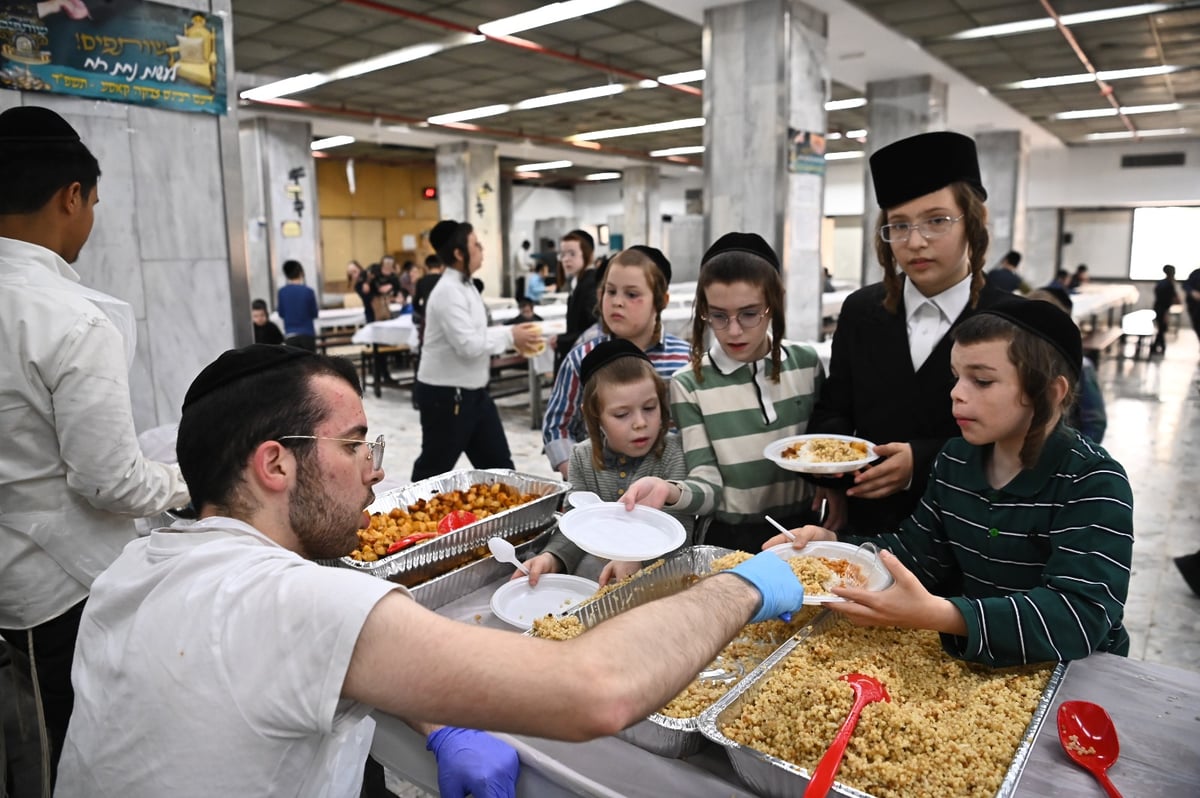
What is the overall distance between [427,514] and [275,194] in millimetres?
11774

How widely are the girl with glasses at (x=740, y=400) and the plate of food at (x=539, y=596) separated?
36cm

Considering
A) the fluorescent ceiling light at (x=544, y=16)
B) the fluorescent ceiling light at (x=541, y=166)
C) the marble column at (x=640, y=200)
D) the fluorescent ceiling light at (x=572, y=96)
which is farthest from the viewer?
the marble column at (x=640, y=200)

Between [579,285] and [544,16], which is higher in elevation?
[544,16]

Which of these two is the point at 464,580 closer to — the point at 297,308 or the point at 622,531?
the point at 622,531

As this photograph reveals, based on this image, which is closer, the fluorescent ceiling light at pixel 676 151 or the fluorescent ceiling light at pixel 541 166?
the fluorescent ceiling light at pixel 676 151

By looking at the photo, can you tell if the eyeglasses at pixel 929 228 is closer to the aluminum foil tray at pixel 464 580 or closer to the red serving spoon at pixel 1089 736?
the red serving spoon at pixel 1089 736

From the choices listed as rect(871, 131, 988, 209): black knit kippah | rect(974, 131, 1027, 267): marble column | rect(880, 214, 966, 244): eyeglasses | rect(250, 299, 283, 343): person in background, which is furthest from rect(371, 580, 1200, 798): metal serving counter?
rect(974, 131, 1027, 267): marble column

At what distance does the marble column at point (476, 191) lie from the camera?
15.0 meters

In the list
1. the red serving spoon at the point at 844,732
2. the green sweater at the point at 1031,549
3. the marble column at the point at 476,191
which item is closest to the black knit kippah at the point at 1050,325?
the green sweater at the point at 1031,549

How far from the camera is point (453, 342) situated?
13.6 feet

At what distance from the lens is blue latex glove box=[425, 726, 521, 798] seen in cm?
125

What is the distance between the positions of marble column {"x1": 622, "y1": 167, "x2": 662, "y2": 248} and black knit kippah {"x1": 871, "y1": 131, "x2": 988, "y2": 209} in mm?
18159

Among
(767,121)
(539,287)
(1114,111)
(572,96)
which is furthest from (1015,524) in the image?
(1114,111)

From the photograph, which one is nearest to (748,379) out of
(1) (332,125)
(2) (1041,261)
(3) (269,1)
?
(3) (269,1)
